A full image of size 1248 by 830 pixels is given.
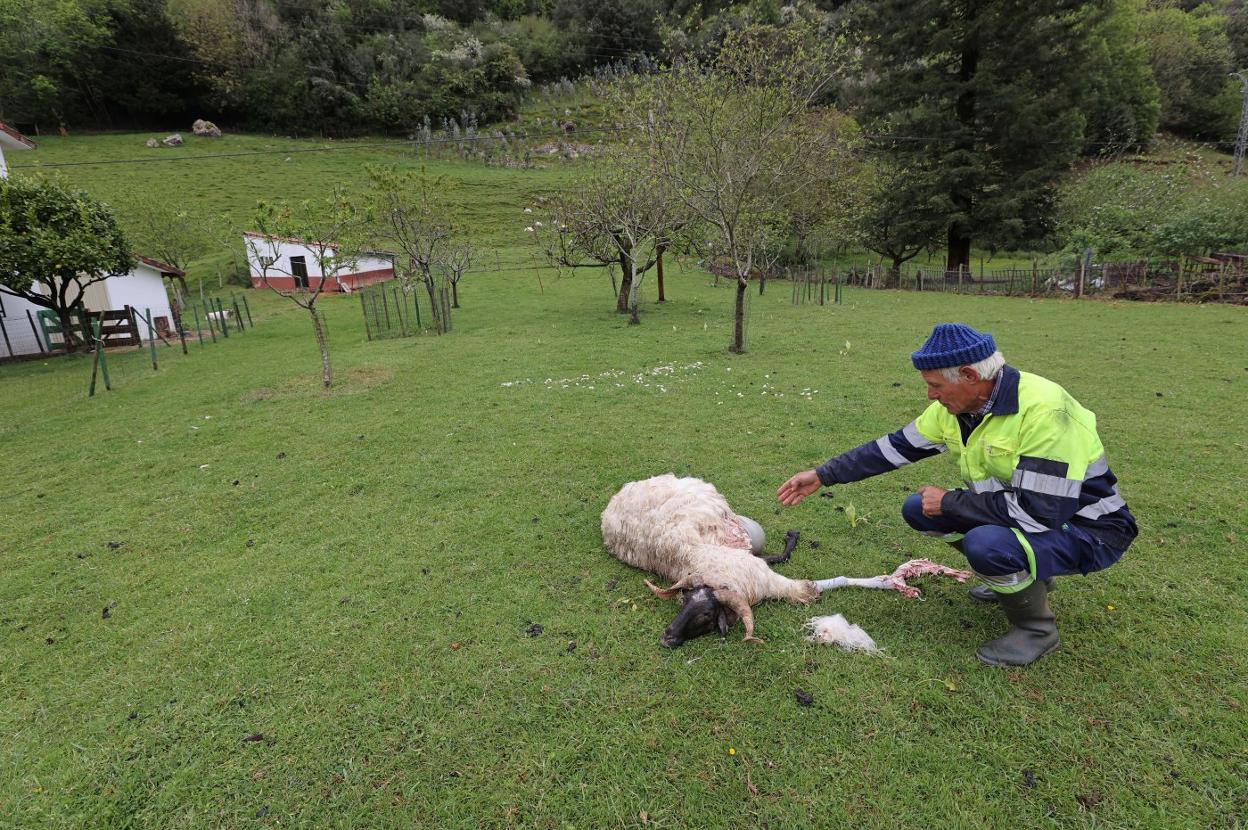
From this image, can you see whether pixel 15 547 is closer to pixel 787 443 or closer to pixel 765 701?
pixel 765 701

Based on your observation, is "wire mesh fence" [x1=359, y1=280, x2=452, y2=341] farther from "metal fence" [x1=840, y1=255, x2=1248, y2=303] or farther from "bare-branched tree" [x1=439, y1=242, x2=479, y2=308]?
"metal fence" [x1=840, y1=255, x2=1248, y2=303]

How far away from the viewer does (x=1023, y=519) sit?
2.99 meters

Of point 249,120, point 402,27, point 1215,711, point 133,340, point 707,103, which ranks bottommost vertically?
point 1215,711

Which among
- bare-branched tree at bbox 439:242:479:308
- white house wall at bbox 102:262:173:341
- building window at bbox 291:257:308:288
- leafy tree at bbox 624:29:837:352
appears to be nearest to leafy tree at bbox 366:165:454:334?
bare-branched tree at bbox 439:242:479:308

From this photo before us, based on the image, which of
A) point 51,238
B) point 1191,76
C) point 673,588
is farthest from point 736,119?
point 1191,76

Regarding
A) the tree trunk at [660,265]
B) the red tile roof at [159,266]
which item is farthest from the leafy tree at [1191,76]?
the red tile roof at [159,266]

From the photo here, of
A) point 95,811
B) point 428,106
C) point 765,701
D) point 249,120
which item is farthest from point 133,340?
point 249,120

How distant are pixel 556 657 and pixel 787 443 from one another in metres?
4.45

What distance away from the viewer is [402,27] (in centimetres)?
9025

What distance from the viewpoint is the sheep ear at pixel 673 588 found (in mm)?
3945

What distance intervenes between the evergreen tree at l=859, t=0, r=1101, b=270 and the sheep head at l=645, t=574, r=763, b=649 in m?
27.8

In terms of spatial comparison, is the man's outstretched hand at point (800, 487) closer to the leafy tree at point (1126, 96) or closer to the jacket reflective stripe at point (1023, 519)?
the jacket reflective stripe at point (1023, 519)

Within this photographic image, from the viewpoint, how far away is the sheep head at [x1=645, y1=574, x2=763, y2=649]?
3.63 m

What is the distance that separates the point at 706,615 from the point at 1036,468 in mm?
2025
